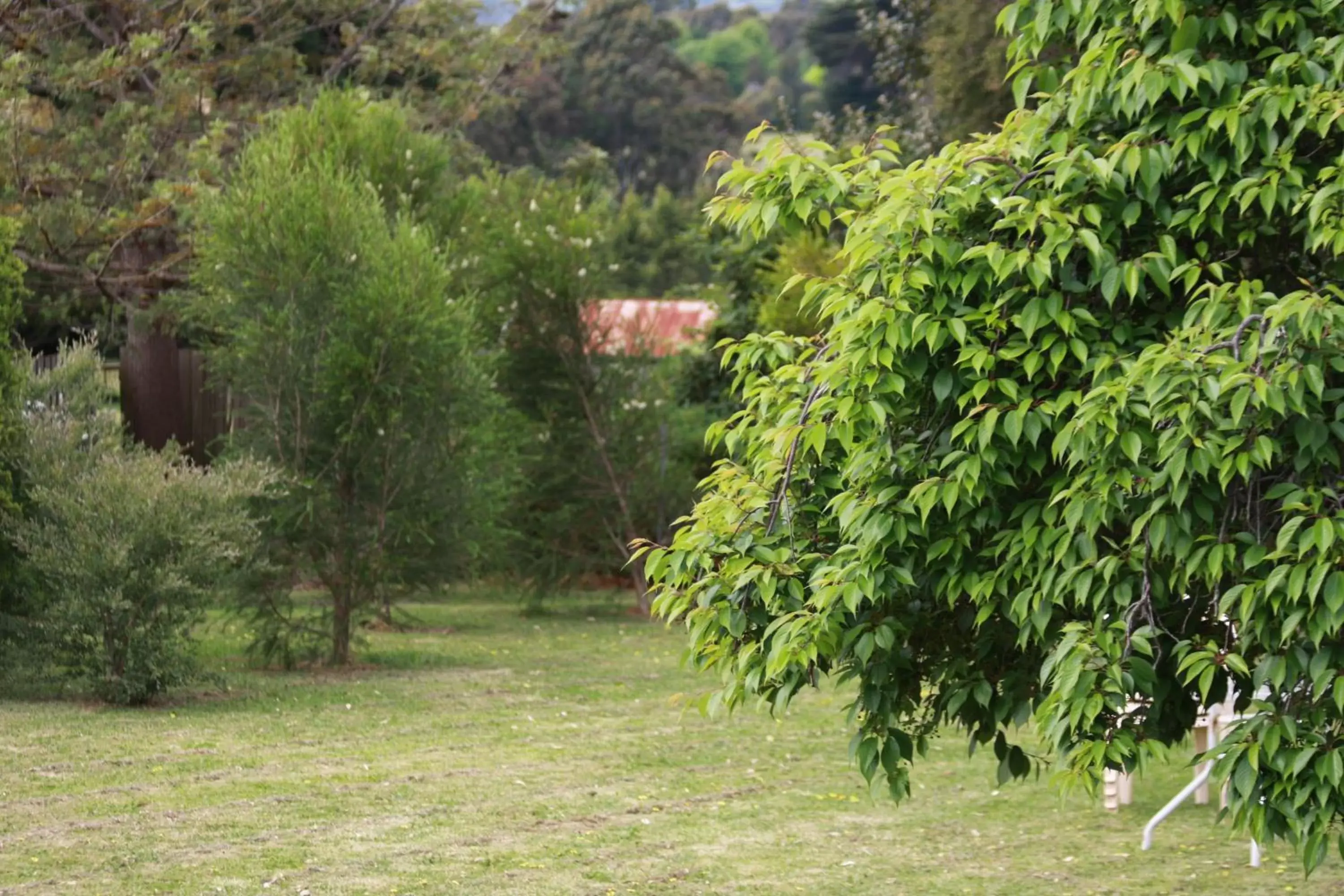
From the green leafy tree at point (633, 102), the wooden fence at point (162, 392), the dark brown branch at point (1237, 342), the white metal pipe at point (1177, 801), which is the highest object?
the green leafy tree at point (633, 102)

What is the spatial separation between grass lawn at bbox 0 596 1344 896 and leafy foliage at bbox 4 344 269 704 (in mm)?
374

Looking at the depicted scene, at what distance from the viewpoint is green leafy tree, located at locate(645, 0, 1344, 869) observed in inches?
135

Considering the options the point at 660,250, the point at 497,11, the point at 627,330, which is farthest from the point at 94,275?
the point at 660,250

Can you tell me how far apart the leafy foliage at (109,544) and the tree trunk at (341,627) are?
1856mm

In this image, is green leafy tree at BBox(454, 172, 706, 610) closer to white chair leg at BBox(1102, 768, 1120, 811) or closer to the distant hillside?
the distant hillside

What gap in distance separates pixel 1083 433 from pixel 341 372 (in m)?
9.34

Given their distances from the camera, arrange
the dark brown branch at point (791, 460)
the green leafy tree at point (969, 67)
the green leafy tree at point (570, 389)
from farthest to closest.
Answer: the green leafy tree at point (969, 67) < the green leafy tree at point (570, 389) < the dark brown branch at point (791, 460)

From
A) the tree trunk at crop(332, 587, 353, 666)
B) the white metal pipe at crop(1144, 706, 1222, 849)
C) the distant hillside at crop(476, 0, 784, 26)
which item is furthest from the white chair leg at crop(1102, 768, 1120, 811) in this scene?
the distant hillside at crop(476, 0, 784, 26)

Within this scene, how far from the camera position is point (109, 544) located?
32.5 ft

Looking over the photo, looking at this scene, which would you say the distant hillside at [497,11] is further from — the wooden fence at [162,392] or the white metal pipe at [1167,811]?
the white metal pipe at [1167,811]

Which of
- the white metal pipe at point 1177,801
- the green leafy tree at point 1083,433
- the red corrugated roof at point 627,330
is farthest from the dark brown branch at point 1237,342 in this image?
the red corrugated roof at point 627,330

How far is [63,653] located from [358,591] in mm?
2819

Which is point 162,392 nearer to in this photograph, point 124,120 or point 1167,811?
point 124,120

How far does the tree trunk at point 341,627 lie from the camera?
1273 cm
